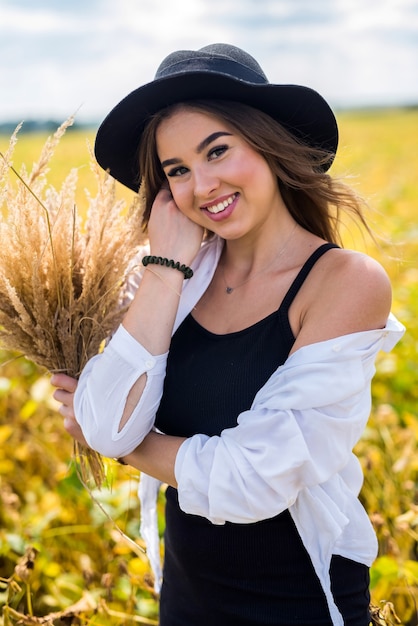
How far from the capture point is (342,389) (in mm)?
1469

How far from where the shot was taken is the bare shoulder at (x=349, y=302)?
151cm

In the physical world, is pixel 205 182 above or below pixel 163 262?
above

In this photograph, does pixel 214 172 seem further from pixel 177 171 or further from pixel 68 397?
pixel 68 397

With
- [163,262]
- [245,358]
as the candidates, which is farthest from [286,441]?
[163,262]

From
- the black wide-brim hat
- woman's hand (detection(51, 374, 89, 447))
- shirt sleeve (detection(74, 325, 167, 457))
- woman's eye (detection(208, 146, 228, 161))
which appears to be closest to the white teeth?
woman's eye (detection(208, 146, 228, 161))

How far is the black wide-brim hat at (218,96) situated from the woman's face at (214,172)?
0.06 metres

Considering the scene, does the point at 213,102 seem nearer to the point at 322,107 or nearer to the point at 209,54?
the point at 209,54

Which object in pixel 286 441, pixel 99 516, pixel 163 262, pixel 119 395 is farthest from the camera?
pixel 99 516

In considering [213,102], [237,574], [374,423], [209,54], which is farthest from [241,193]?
[374,423]

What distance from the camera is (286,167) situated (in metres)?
1.83

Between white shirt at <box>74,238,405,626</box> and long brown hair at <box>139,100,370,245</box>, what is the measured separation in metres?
0.42

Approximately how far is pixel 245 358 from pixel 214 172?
0.45 meters

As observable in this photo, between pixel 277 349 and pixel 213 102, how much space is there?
617 millimetres

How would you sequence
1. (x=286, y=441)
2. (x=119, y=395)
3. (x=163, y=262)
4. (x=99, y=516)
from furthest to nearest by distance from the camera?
(x=99, y=516)
(x=163, y=262)
(x=119, y=395)
(x=286, y=441)
